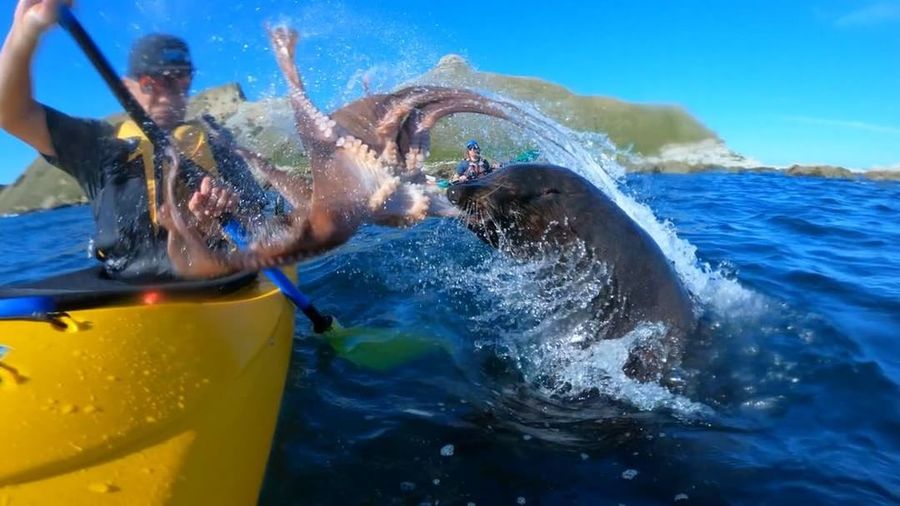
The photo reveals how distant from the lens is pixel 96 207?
3383 mm

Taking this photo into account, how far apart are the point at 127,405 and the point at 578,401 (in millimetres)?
2494

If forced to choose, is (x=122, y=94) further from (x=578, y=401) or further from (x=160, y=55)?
(x=578, y=401)

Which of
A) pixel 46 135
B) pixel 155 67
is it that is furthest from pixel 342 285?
pixel 155 67

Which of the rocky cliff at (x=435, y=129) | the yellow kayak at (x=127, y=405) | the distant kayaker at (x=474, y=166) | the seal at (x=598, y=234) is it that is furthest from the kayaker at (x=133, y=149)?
the distant kayaker at (x=474, y=166)

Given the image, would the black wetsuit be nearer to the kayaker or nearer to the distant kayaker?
the kayaker

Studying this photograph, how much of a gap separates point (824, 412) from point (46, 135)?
4.38 meters

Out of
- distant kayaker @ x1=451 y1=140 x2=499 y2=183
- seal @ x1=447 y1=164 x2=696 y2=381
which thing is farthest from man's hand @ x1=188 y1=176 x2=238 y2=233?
distant kayaker @ x1=451 y1=140 x2=499 y2=183

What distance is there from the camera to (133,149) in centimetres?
317

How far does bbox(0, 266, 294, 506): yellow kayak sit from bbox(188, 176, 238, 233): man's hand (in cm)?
32

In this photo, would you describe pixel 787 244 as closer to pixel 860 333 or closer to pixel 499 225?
pixel 860 333

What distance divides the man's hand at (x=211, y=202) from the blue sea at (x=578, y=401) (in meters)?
1.28

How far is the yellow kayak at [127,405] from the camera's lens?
6.75 ft

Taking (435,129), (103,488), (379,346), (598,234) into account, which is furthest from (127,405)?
(598,234)

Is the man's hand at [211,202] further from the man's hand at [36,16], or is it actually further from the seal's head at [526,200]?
the seal's head at [526,200]
